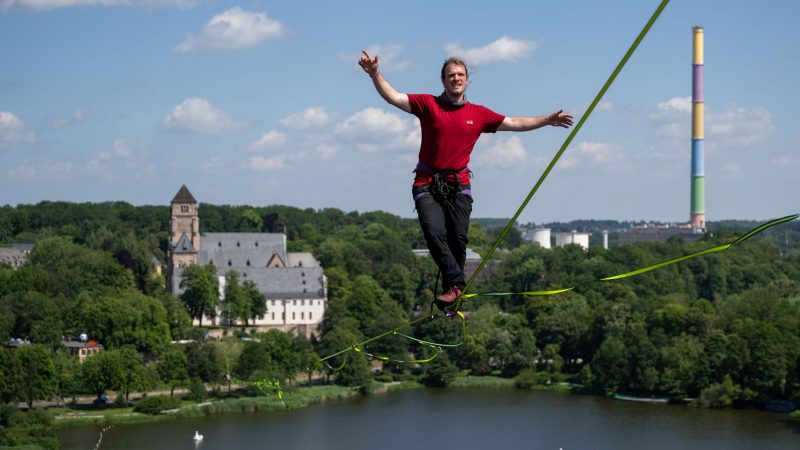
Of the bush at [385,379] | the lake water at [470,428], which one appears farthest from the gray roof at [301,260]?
the lake water at [470,428]

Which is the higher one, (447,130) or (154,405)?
(447,130)

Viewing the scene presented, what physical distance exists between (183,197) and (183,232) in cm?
348

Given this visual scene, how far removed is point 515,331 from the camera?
56906 mm

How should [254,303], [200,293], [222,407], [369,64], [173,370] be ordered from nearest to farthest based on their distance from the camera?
[369,64] → [222,407] → [173,370] → [200,293] → [254,303]

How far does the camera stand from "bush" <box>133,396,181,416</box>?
1772 inches

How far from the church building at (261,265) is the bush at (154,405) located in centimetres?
2051

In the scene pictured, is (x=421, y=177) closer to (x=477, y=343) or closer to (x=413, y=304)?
(x=477, y=343)

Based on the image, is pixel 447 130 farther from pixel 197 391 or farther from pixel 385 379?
pixel 385 379

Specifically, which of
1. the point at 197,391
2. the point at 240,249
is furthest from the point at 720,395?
the point at 240,249

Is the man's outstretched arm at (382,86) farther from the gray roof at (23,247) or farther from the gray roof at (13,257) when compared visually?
the gray roof at (23,247)

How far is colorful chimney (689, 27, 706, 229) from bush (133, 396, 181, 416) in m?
55.2

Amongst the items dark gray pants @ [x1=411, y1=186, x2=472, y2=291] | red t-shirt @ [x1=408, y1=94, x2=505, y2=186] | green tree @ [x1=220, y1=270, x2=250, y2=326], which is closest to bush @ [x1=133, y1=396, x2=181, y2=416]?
green tree @ [x1=220, y1=270, x2=250, y2=326]

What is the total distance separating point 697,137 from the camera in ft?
307

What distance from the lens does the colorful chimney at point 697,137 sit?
89500 millimetres
